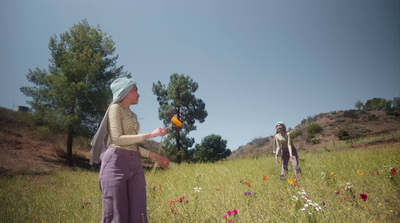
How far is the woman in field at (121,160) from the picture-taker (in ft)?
5.88

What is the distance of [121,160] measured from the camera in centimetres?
188

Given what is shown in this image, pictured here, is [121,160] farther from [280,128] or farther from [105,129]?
[280,128]

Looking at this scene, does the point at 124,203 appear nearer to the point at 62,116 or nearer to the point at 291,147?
the point at 291,147

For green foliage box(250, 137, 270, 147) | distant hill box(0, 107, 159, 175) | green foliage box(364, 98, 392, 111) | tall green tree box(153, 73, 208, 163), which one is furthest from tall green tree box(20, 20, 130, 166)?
green foliage box(364, 98, 392, 111)

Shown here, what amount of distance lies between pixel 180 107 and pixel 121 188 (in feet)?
67.3

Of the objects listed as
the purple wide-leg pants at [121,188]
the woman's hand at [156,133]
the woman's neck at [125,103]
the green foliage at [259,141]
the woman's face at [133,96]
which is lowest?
the green foliage at [259,141]

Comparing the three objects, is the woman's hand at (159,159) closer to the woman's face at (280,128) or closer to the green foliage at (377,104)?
the woman's face at (280,128)

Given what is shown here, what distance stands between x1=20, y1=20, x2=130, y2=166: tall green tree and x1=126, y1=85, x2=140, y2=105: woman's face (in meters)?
14.3

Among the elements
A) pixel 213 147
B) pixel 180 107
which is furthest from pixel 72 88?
pixel 213 147

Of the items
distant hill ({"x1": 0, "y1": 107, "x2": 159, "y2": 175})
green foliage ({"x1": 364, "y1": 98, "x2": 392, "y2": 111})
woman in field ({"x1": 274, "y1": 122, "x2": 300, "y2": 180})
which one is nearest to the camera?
woman in field ({"x1": 274, "y1": 122, "x2": 300, "y2": 180})

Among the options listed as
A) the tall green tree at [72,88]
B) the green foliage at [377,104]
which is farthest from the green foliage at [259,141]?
the tall green tree at [72,88]

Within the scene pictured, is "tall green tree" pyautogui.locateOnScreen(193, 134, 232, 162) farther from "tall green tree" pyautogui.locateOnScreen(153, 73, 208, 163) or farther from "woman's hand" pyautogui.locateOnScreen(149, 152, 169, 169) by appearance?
"woman's hand" pyautogui.locateOnScreen(149, 152, 169, 169)

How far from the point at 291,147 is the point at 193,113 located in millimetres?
17165

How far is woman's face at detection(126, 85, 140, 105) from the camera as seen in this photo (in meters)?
2.13
